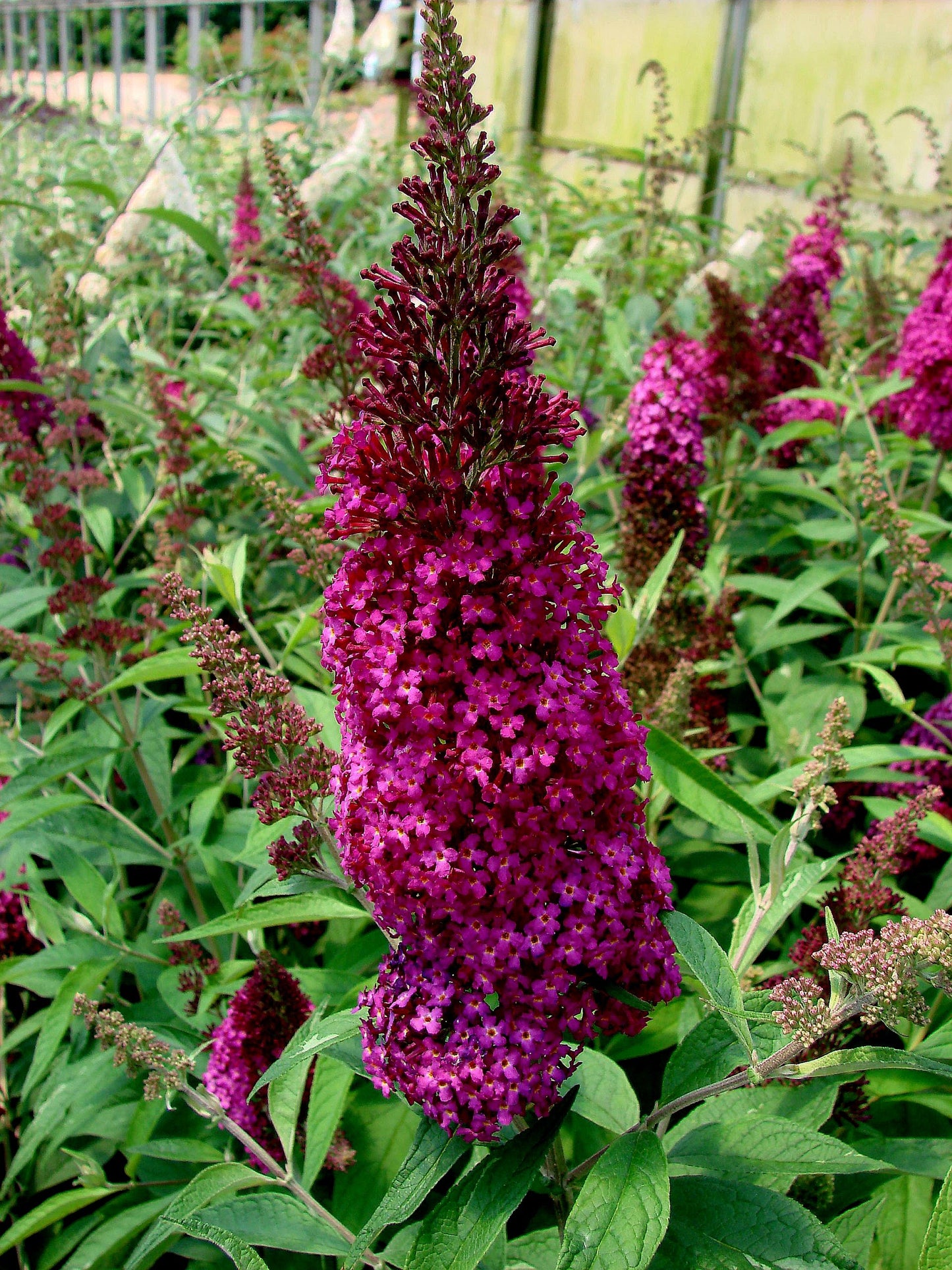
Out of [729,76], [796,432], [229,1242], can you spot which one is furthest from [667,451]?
[729,76]

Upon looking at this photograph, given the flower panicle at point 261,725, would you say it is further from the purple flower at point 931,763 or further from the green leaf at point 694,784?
the purple flower at point 931,763

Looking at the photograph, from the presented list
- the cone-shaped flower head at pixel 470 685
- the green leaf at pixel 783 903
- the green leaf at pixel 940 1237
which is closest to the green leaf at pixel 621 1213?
the cone-shaped flower head at pixel 470 685

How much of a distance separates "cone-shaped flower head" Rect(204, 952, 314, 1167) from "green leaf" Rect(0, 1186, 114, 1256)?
0.30m

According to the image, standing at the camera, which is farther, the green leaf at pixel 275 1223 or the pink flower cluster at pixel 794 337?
the pink flower cluster at pixel 794 337

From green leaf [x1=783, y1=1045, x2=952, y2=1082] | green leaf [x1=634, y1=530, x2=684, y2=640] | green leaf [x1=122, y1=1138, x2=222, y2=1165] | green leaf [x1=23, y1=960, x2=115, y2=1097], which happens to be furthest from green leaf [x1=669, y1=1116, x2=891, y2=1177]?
green leaf [x1=23, y1=960, x2=115, y2=1097]

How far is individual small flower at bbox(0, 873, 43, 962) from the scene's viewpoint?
2418 mm

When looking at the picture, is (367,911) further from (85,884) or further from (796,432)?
(796,432)

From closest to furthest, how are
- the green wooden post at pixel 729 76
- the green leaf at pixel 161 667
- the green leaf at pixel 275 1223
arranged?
the green leaf at pixel 275 1223, the green leaf at pixel 161 667, the green wooden post at pixel 729 76

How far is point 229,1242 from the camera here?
124cm

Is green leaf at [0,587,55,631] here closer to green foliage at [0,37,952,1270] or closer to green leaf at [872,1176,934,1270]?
green foliage at [0,37,952,1270]

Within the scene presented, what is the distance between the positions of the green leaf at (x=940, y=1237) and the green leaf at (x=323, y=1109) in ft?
2.87

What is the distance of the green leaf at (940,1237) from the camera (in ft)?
3.56

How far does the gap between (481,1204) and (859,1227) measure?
764 mm

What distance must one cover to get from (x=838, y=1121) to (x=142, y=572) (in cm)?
250
